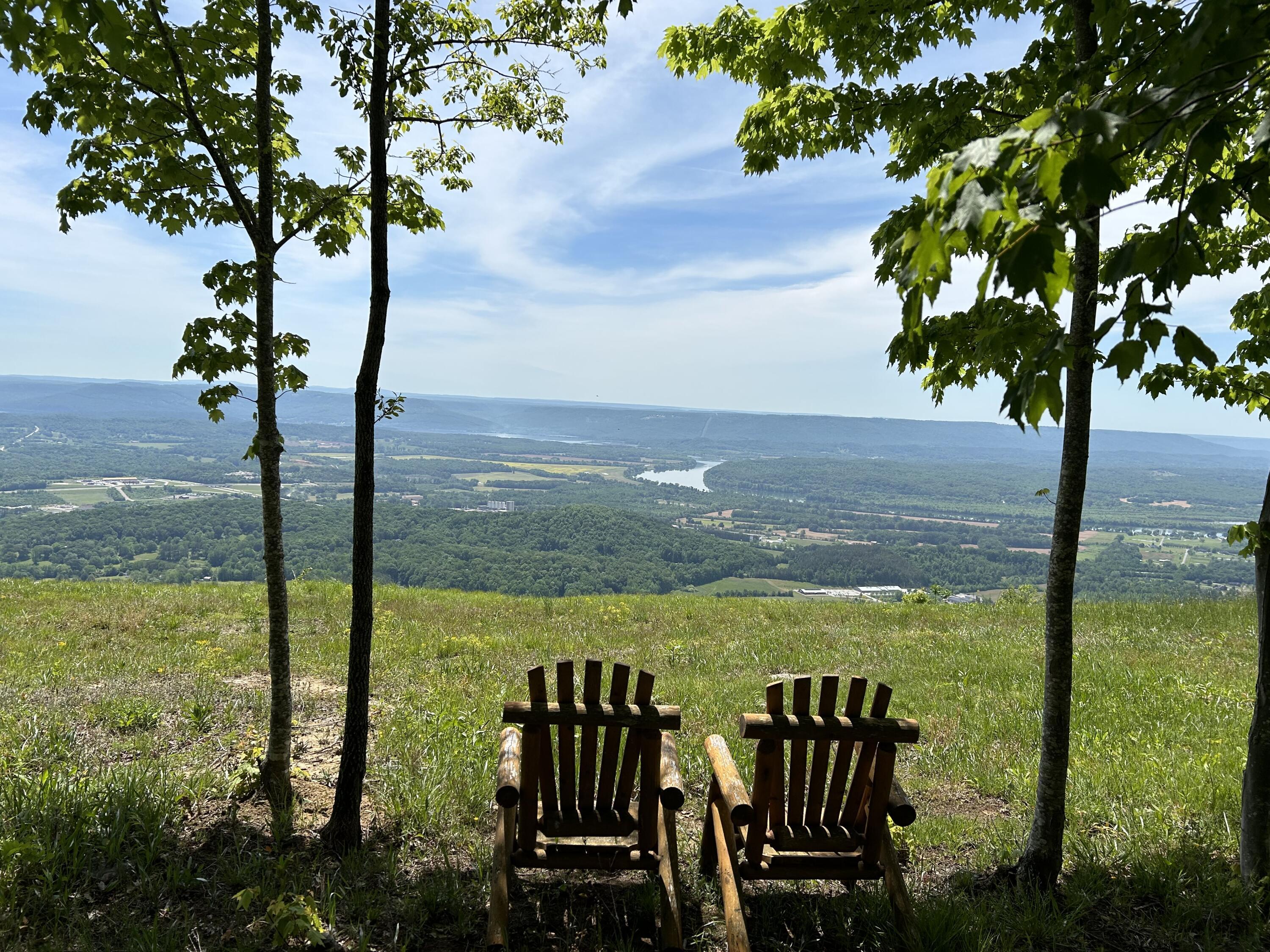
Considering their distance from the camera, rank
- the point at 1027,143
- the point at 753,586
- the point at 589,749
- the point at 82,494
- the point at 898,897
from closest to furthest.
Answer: the point at 1027,143
the point at 898,897
the point at 589,749
the point at 753,586
the point at 82,494

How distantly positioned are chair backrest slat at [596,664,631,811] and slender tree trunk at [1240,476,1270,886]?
377cm

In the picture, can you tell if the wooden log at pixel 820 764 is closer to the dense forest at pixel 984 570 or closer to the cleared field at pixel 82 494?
the dense forest at pixel 984 570

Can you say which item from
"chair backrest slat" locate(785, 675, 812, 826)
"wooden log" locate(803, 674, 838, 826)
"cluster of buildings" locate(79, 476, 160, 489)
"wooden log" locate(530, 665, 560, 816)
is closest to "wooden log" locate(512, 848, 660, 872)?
"wooden log" locate(530, 665, 560, 816)

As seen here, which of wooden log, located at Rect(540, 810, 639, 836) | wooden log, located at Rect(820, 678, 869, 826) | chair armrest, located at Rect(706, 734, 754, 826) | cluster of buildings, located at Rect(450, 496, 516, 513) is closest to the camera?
chair armrest, located at Rect(706, 734, 754, 826)

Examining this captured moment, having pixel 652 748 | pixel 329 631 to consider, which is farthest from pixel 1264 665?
pixel 329 631

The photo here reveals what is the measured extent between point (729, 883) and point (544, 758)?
1274 mm

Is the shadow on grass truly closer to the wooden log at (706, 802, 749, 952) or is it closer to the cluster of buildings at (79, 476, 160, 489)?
the wooden log at (706, 802, 749, 952)

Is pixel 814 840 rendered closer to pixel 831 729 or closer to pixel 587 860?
pixel 831 729

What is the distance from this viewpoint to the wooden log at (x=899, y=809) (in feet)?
12.6

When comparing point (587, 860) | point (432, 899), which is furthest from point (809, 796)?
point (432, 899)

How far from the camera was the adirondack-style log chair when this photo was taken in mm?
3873

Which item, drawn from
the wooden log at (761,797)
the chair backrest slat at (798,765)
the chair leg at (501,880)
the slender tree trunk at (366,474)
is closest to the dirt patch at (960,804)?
the chair backrest slat at (798,765)

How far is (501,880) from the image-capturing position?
3617 millimetres

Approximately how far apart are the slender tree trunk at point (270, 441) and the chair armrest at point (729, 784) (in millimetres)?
3092
